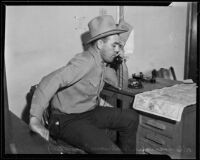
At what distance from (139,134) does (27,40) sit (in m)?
1.18

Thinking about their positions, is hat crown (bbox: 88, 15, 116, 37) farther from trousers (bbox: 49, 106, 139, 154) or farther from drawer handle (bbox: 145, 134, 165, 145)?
drawer handle (bbox: 145, 134, 165, 145)

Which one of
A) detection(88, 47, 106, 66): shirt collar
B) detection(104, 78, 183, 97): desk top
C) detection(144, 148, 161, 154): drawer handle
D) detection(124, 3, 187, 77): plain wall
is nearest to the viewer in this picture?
detection(88, 47, 106, 66): shirt collar

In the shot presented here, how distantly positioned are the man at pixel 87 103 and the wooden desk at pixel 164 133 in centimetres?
10

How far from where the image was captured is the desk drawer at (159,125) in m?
1.82

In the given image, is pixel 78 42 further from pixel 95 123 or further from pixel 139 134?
pixel 139 134

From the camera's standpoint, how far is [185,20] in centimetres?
273

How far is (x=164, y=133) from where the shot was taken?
6.13 ft

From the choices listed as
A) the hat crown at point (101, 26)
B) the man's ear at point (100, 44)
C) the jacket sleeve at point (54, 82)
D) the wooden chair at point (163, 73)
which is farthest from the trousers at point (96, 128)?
the wooden chair at point (163, 73)

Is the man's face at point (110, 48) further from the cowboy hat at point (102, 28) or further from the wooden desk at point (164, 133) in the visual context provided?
the wooden desk at point (164, 133)

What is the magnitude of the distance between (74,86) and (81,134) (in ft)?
1.17

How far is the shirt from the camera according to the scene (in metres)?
1.56

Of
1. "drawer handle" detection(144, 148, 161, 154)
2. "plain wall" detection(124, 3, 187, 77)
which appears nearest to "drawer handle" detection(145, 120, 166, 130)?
"drawer handle" detection(144, 148, 161, 154)

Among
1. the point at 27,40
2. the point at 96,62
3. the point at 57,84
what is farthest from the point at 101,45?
the point at 27,40

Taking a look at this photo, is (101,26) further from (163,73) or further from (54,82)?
(163,73)
